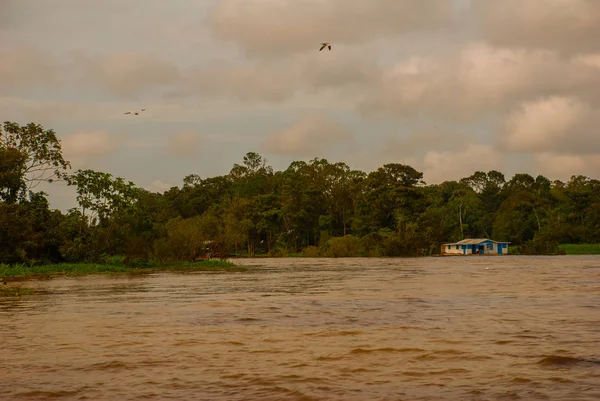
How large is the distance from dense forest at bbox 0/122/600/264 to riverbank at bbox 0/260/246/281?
3.84ft

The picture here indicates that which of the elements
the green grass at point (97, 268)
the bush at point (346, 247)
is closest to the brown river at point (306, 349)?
the green grass at point (97, 268)

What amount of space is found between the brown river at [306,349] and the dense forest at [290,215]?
25.7 metres

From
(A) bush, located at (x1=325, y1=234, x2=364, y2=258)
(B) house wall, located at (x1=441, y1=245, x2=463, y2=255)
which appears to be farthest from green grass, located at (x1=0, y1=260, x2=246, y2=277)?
(B) house wall, located at (x1=441, y1=245, x2=463, y2=255)

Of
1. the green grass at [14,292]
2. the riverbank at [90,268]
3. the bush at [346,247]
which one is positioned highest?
the bush at [346,247]

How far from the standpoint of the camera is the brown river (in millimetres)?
8281

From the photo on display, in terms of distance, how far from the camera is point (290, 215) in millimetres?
97625

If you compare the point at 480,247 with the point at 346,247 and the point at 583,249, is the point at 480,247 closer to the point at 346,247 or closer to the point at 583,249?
the point at 583,249

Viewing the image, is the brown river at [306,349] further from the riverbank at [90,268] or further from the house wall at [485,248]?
the house wall at [485,248]

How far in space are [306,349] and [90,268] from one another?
1378 inches

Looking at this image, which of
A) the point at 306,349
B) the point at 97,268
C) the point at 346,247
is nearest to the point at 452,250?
the point at 346,247

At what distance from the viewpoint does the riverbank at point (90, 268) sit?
3819 cm

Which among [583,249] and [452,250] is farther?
[452,250]

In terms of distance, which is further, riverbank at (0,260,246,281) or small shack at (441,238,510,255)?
small shack at (441,238,510,255)

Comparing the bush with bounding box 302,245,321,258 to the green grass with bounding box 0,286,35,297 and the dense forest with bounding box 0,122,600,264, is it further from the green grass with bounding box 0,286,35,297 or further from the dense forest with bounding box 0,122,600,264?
the green grass with bounding box 0,286,35,297
